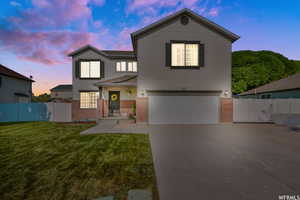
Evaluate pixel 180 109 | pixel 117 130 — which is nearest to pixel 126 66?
pixel 180 109

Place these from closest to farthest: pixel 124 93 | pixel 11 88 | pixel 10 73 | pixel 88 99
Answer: pixel 124 93 → pixel 88 99 → pixel 11 88 → pixel 10 73

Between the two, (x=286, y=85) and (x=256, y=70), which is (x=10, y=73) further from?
(x=256, y=70)

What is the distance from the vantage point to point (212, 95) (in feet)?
33.2

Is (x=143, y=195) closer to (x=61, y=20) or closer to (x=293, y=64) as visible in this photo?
(x=61, y=20)

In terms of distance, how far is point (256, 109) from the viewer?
1056cm

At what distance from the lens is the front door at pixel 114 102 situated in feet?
42.8

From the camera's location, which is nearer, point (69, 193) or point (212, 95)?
point (69, 193)

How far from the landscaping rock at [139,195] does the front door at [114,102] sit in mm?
10888

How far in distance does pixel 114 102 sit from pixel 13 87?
1377 cm

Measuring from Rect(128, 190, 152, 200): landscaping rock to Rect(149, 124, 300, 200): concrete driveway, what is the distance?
258mm

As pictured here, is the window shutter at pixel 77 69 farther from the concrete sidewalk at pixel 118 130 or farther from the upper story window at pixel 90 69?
the concrete sidewalk at pixel 118 130

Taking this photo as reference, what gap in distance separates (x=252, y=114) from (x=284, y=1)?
11.2 metres

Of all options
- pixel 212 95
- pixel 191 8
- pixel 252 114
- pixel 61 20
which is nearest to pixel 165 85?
pixel 212 95

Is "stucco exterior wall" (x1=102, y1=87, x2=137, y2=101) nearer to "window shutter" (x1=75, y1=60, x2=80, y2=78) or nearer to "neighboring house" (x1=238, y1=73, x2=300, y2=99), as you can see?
"window shutter" (x1=75, y1=60, x2=80, y2=78)
